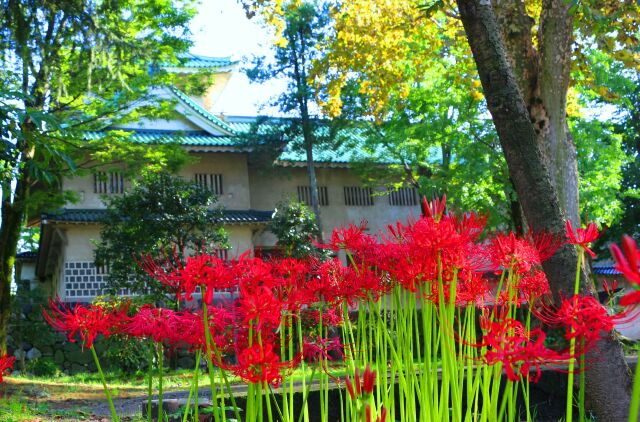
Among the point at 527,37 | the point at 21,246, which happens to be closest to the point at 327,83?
the point at 527,37

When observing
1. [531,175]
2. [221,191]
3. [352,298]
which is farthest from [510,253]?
[221,191]

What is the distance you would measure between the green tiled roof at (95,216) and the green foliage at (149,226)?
2.40 meters

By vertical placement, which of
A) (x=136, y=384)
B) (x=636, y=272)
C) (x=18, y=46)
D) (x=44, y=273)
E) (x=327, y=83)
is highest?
(x=18, y=46)

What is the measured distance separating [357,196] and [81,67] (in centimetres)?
1127

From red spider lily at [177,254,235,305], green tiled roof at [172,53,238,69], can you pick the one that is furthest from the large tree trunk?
green tiled roof at [172,53,238,69]

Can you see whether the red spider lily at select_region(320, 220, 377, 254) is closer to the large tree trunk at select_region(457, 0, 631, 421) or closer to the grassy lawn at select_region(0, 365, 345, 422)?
the large tree trunk at select_region(457, 0, 631, 421)

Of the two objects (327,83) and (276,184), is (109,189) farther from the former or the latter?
(327,83)

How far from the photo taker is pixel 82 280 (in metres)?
17.1

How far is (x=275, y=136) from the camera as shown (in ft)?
61.0

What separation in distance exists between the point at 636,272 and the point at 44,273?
76.5 ft

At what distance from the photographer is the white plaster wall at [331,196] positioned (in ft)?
67.7

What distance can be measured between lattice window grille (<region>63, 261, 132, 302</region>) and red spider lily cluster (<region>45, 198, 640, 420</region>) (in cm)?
1514

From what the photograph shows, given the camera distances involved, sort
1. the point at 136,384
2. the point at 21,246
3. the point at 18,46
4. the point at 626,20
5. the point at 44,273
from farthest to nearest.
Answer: the point at 21,246, the point at 44,273, the point at 136,384, the point at 18,46, the point at 626,20

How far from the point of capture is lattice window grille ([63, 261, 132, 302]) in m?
16.8
